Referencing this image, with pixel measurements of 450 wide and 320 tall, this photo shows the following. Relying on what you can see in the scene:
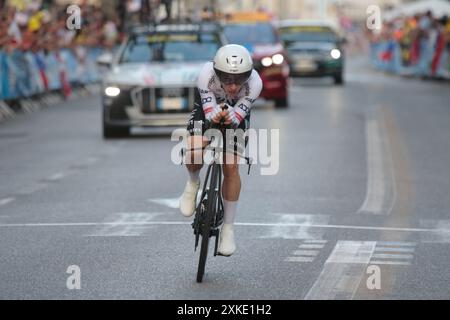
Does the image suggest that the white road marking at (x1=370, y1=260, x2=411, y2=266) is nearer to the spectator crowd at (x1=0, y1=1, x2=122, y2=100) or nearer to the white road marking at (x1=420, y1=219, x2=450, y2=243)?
the white road marking at (x1=420, y1=219, x2=450, y2=243)

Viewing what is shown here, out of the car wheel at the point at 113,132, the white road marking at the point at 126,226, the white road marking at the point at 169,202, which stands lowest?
the car wheel at the point at 113,132

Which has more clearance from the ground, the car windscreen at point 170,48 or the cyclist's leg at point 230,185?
the cyclist's leg at point 230,185

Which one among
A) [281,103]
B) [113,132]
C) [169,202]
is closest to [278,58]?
[281,103]

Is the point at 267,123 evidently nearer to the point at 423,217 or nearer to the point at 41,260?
the point at 423,217

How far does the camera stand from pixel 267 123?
78.5 ft

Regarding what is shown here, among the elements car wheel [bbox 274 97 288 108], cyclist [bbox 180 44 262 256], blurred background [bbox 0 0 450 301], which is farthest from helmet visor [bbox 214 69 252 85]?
car wheel [bbox 274 97 288 108]

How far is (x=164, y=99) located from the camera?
20953 millimetres

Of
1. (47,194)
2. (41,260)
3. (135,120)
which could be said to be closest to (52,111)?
(135,120)

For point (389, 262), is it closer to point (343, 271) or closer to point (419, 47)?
point (343, 271)

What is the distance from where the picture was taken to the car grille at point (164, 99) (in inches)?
824

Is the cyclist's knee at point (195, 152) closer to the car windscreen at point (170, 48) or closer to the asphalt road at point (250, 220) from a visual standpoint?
the asphalt road at point (250, 220)

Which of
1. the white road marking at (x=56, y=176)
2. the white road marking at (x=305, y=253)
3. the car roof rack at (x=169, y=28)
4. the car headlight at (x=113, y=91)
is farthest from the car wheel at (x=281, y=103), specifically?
the white road marking at (x=305, y=253)

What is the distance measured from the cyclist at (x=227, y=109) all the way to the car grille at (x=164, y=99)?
11.4 meters

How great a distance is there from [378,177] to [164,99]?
6.08 m
